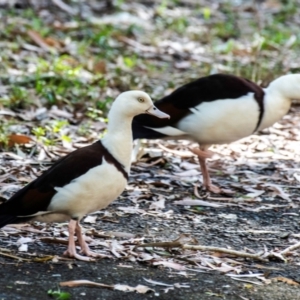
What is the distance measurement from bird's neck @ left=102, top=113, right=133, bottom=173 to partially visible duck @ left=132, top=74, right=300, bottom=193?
5.61ft

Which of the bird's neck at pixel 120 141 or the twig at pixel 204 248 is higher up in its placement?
the bird's neck at pixel 120 141

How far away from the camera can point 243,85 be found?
698cm

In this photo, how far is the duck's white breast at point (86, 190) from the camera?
199 inches

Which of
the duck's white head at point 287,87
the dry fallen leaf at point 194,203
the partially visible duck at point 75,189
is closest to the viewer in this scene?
the partially visible duck at point 75,189

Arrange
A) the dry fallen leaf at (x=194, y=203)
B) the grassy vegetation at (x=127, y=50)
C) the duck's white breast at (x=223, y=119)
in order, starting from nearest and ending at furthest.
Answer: the dry fallen leaf at (x=194, y=203), the duck's white breast at (x=223, y=119), the grassy vegetation at (x=127, y=50)

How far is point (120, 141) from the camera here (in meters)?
5.23

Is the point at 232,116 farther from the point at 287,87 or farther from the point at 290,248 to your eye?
the point at 290,248

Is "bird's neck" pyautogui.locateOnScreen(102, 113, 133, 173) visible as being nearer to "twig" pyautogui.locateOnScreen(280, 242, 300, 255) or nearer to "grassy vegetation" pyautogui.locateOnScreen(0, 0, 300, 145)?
"twig" pyautogui.locateOnScreen(280, 242, 300, 255)

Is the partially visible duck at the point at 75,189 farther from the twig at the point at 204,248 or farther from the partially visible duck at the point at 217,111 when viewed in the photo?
the partially visible duck at the point at 217,111

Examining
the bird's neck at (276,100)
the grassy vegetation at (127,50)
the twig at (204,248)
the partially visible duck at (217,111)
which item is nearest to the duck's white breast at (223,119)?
the partially visible duck at (217,111)

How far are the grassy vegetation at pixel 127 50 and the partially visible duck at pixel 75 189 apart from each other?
280cm

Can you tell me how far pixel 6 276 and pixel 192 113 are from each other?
2.78 m

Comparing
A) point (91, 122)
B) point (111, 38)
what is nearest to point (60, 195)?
point (91, 122)

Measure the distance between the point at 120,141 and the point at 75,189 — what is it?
1.41 feet
